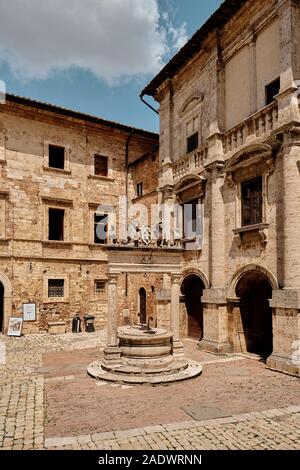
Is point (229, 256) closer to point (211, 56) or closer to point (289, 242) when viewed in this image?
point (289, 242)

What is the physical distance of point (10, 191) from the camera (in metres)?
18.7

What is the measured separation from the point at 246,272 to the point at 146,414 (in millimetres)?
6900

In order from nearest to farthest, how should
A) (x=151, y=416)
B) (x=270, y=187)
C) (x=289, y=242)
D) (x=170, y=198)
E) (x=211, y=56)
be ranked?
(x=151, y=416) < (x=289, y=242) < (x=270, y=187) < (x=211, y=56) < (x=170, y=198)

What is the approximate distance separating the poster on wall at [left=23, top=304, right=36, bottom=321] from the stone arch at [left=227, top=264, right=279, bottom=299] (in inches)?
421

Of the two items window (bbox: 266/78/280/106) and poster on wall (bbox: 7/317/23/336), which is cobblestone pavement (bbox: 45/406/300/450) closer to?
window (bbox: 266/78/280/106)

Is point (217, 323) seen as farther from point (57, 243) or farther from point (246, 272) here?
point (57, 243)

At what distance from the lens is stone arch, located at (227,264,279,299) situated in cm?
1140

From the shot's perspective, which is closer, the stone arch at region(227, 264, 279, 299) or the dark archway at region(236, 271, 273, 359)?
the stone arch at region(227, 264, 279, 299)

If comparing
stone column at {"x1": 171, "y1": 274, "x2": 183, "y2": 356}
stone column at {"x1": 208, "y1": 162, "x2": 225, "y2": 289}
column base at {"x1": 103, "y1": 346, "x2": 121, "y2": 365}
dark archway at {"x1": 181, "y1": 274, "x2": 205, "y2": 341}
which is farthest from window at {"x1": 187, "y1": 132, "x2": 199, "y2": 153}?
column base at {"x1": 103, "y1": 346, "x2": 121, "y2": 365}

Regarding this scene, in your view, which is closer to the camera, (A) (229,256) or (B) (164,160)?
(A) (229,256)

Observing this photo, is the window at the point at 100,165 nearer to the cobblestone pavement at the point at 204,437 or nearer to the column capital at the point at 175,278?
the column capital at the point at 175,278

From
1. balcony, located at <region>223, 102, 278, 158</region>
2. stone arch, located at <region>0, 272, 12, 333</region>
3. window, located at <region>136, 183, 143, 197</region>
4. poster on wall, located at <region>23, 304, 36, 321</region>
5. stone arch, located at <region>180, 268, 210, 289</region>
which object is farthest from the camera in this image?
window, located at <region>136, 183, 143, 197</region>
